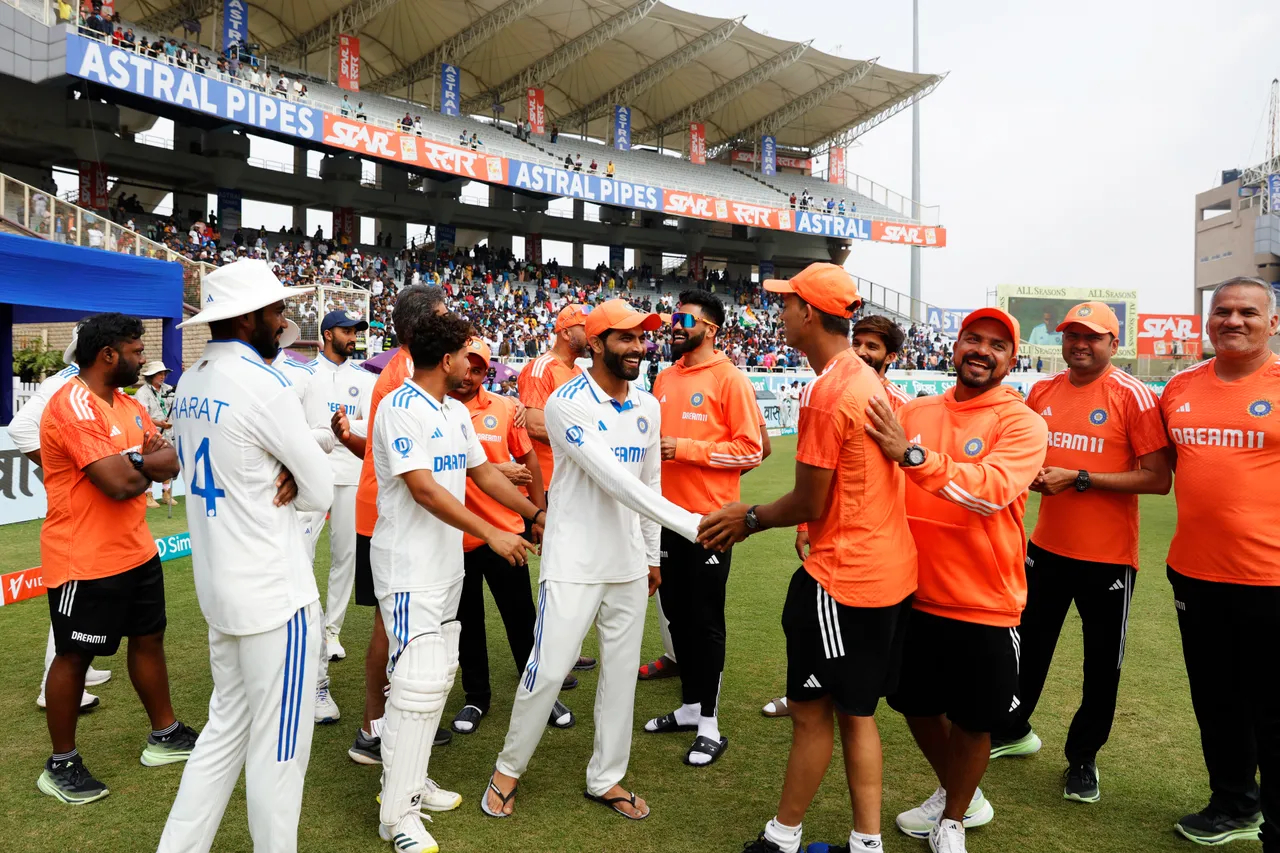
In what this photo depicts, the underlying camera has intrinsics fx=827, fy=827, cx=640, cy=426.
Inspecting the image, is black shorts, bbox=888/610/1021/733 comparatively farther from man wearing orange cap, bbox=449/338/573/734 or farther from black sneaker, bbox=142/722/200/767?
black sneaker, bbox=142/722/200/767

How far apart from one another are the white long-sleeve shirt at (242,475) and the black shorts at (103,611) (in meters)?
1.47

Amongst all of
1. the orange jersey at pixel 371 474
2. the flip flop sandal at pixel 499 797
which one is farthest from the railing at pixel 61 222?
the flip flop sandal at pixel 499 797

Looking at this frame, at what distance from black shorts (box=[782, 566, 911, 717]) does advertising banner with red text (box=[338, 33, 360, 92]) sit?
34.5 meters

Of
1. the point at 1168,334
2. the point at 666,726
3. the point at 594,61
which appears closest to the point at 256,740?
the point at 666,726

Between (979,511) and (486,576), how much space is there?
289cm

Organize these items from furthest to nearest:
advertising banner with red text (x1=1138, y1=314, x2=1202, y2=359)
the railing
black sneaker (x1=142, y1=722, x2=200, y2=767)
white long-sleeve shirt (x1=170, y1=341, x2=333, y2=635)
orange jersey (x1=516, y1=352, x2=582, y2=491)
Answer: advertising banner with red text (x1=1138, y1=314, x2=1202, y2=359), the railing, orange jersey (x1=516, y1=352, x2=582, y2=491), black sneaker (x1=142, y1=722, x2=200, y2=767), white long-sleeve shirt (x1=170, y1=341, x2=333, y2=635)

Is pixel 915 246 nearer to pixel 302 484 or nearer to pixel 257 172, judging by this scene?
pixel 257 172

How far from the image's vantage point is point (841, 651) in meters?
3.03

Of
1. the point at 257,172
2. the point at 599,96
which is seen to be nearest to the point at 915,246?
the point at 599,96

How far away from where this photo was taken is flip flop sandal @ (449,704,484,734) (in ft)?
14.9

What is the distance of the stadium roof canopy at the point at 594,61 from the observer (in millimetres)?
32281

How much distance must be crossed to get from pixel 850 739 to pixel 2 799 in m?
3.73

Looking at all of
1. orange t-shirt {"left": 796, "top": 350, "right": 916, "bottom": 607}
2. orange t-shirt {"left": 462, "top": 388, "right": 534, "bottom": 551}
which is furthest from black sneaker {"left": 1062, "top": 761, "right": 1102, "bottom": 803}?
orange t-shirt {"left": 462, "top": 388, "right": 534, "bottom": 551}

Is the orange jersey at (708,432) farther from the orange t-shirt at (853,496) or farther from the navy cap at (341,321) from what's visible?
the navy cap at (341,321)
